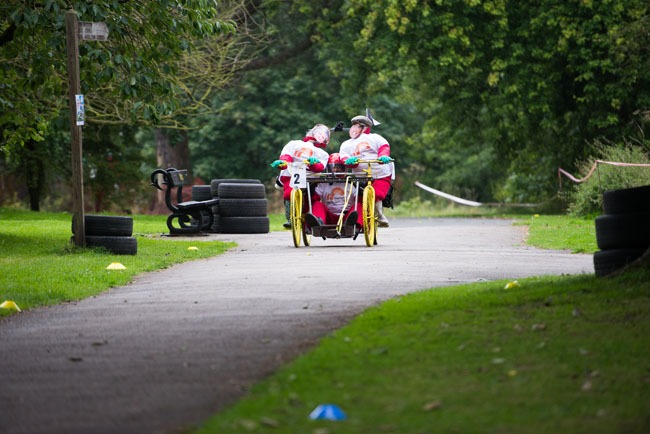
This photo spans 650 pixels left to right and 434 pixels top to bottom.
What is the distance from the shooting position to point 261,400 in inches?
278

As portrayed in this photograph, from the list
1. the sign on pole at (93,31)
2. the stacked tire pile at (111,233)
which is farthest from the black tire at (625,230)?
the stacked tire pile at (111,233)

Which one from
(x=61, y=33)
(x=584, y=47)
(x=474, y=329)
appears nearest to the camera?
(x=474, y=329)

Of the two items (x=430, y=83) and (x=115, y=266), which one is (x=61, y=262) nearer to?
(x=115, y=266)

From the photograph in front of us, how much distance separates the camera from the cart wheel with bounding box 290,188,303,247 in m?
20.8

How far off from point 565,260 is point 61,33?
7.88m

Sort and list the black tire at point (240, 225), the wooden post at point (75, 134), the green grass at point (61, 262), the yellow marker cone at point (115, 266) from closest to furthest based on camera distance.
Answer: the green grass at point (61, 262), the yellow marker cone at point (115, 266), the wooden post at point (75, 134), the black tire at point (240, 225)

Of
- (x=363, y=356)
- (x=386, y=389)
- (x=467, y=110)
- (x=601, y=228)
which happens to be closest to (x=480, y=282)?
(x=601, y=228)

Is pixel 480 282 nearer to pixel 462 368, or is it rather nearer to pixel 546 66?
pixel 462 368

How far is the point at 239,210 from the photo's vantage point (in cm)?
2712

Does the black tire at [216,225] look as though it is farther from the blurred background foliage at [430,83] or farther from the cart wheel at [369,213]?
the cart wheel at [369,213]

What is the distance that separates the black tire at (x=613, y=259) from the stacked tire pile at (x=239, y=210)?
15.6m

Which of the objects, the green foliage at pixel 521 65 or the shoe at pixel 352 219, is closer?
the shoe at pixel 352 219

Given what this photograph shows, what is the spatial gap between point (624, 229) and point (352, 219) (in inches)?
366

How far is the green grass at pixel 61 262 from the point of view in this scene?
13.5 m
